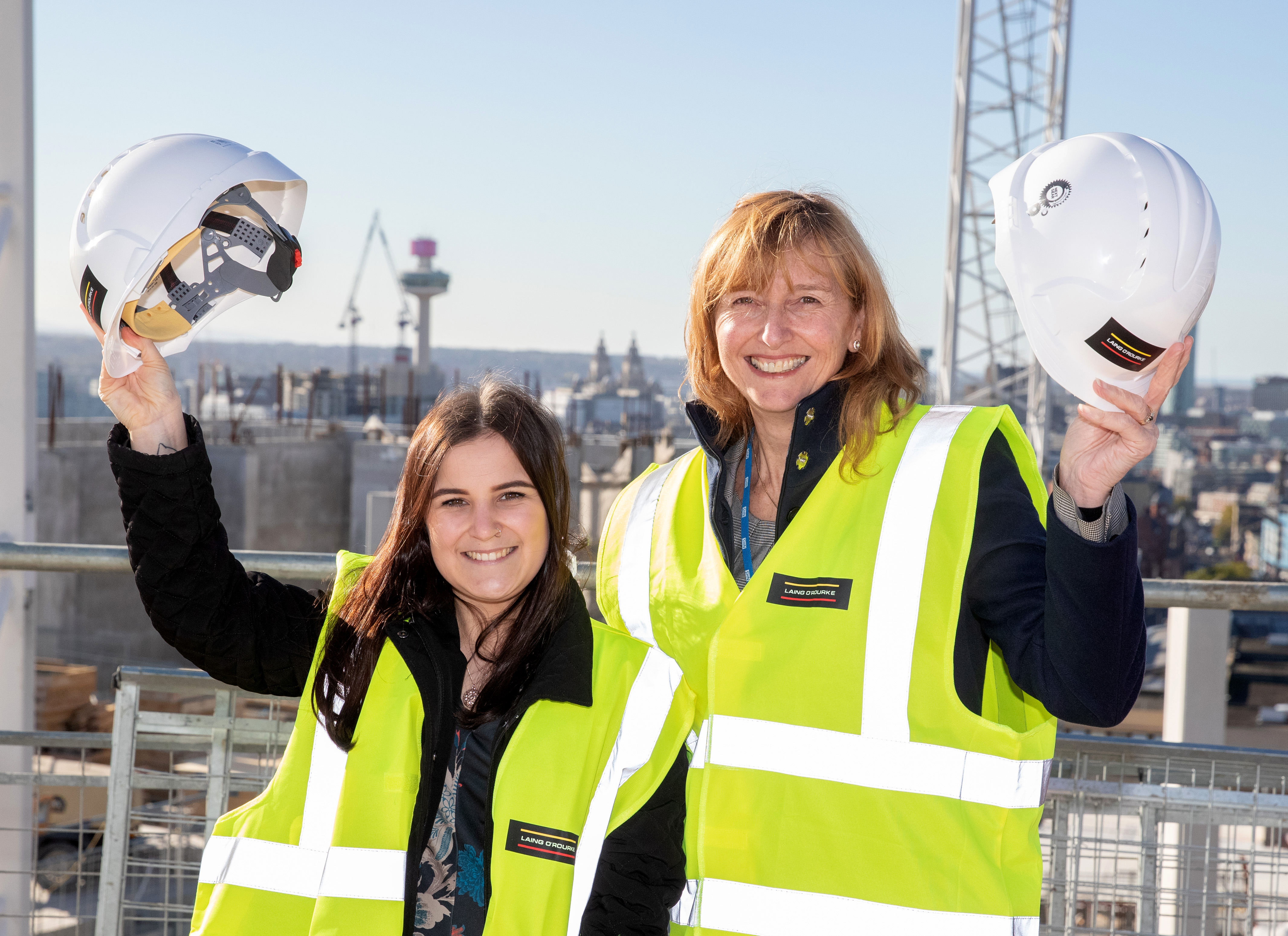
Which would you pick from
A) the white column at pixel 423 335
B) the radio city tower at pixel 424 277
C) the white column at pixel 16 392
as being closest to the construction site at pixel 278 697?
the white column at pixel 16 392

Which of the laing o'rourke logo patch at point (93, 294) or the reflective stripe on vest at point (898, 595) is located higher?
the laing o'rourke logo patch at point (93, 294)

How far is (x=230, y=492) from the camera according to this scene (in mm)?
27328

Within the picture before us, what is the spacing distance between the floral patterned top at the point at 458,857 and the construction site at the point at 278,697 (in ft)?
1.82

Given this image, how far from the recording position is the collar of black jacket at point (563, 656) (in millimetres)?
1749

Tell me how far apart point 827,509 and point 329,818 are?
947mm

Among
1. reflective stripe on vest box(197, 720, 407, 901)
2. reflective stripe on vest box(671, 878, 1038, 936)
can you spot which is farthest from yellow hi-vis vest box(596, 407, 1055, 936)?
reflective stripe on vest box(197, 720, 407, 901)

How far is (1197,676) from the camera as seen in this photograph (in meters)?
5.12

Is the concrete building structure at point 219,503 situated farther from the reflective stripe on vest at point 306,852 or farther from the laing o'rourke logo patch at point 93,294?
the reflective stripe on vest at point 306,852

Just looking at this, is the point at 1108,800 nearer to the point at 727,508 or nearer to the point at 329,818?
the point at 727,508

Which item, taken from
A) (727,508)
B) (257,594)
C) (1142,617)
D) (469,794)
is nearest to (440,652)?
(469,794)

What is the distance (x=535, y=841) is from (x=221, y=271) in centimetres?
116

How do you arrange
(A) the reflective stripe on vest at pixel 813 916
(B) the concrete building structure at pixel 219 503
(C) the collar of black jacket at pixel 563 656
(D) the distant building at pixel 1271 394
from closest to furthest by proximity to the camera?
(A) the reflective stripe on vest at pixel 813 916
(C) the collar of black jacket at pixel 563 656
(B) the concrete building structure at pixel 219 503
(D) the distant building at pixel 1271 394

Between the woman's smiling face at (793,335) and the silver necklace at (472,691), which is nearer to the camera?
the silver necklace at (472,691)

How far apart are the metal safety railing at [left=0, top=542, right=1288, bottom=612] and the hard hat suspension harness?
73 centimetres
